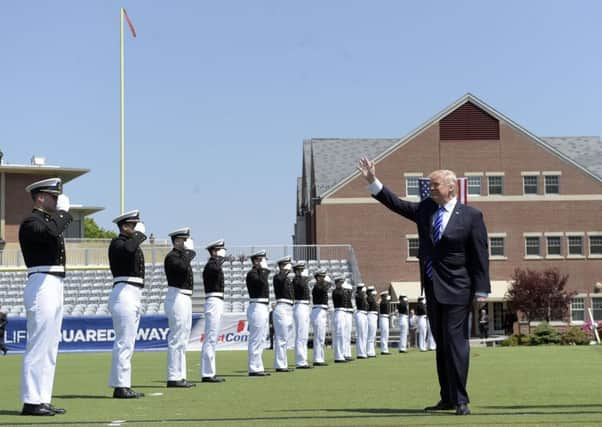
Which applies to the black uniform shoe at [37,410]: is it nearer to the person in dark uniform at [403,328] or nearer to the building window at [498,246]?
the person in dark uniform at [403,328]

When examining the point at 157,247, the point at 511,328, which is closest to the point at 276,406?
the point at 157,247

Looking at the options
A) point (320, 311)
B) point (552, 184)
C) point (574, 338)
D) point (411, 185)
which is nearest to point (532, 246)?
point (552, 184)

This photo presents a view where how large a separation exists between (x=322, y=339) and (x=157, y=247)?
25628mm

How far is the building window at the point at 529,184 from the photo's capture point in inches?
2352

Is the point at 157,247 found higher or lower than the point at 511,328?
higher

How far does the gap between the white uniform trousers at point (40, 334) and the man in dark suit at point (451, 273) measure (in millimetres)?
3651

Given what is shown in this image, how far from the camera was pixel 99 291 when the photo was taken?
47531mm

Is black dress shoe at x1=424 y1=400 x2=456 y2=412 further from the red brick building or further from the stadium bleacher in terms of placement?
the red brick building

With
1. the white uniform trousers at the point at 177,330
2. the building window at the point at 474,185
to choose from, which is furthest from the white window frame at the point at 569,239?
the white uniform trousers at the point at 177,330

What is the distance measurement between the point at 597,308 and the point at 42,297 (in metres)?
51.5

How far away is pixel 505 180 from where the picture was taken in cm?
5962

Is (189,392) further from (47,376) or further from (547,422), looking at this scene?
(547,422)

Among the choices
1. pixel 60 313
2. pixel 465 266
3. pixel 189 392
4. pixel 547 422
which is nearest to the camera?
pixel 547 422

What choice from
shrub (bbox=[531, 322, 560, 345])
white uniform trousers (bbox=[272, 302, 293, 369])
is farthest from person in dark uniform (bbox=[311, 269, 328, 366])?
shrub (bbox=[531, 322, 560, 345])
